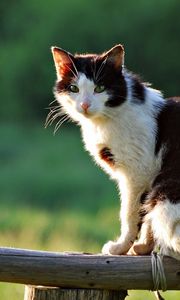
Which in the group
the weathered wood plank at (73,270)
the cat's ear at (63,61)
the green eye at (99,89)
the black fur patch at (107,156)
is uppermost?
the cat's ear at (63,61)

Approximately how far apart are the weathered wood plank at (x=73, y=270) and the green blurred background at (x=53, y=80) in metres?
7.78

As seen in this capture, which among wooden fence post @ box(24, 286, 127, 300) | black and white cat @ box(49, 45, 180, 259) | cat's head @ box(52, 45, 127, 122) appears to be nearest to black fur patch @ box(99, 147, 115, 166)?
black and white cat @ box(49, 45, 180, 259)

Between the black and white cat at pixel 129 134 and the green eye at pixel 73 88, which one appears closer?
the black and white cat at pixel 129 134

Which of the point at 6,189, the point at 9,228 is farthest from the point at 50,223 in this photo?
the point at 6,189

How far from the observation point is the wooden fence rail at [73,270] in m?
3.64

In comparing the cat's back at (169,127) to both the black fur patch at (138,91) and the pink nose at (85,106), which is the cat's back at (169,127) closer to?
the black fur patch at (138,91)

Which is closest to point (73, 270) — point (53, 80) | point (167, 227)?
point (167, 227)

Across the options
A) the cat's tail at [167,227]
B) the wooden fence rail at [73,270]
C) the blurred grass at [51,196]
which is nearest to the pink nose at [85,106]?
the cat's tail at [167,227]

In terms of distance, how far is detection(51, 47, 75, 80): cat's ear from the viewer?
4.43 m

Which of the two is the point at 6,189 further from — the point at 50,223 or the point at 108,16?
the point at 108,16

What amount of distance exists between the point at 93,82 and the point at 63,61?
196 mm

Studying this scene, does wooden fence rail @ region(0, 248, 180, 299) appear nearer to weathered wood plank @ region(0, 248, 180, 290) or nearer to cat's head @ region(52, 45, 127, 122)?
weathered wood plank @ region(0, 248, 180, 290)

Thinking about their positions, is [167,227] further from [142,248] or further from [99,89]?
[99,89]

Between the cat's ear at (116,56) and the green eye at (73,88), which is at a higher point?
the cat's ear at (116,56)
